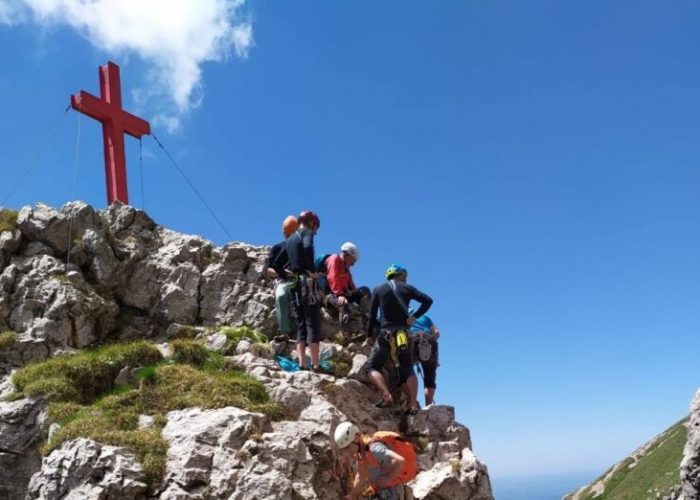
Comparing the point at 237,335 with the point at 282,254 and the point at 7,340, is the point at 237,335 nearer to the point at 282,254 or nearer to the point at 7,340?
the point at 282,254

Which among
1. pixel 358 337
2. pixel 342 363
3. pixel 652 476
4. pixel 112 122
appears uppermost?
pixel 112 122

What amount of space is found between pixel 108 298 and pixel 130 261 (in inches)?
63.9

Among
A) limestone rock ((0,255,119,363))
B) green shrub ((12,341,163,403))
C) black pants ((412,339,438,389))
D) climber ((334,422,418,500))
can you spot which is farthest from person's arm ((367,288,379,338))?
limestone rock ((0,255,119,363))

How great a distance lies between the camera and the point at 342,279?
805 inches

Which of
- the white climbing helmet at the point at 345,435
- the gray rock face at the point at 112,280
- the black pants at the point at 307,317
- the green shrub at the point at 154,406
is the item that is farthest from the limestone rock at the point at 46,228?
the white climbing helmet at the point at 345,435

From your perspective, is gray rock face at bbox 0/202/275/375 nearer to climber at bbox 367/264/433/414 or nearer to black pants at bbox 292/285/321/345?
black pants at bbox 292/285/321/345

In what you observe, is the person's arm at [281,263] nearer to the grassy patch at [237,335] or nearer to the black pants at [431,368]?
Result: the grassy patch at [237,335]

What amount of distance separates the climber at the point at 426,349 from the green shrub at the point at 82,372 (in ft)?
23.5

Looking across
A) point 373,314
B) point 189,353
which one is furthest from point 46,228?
point 373,314

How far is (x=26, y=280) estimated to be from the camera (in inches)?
779

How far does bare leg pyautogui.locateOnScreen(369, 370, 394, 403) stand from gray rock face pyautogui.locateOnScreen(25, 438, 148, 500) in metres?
6.65

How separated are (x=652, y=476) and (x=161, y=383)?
142ft

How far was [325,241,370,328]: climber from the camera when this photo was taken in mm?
19922

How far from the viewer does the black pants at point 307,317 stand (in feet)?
56.2
